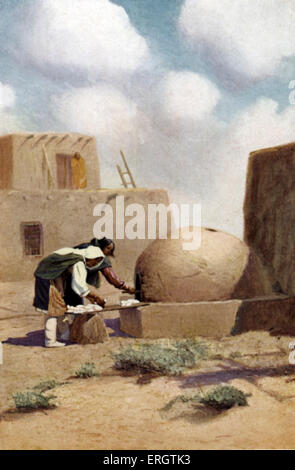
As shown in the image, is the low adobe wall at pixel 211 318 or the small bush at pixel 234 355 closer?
the small bush at pixel 234 355

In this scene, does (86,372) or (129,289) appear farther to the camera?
(129,289)

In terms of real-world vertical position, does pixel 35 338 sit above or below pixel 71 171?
below

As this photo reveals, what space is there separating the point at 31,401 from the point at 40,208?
32.7 feet

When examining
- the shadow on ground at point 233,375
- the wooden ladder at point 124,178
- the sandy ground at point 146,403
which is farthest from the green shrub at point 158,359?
the wooden ladder at point 124,178

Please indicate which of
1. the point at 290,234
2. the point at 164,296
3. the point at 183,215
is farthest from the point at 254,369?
the point at 183,215

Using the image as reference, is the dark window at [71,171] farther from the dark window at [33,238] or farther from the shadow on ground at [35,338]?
the shadow on ground at [35,338]

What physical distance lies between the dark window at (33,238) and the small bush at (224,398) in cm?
1023

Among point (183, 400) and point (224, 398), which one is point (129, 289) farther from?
point (224, 398)

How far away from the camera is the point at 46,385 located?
5945 millimetres

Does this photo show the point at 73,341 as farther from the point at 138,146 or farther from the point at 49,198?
the point at 49,198

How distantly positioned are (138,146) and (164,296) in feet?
17.1

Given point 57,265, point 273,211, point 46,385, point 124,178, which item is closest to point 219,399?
point 46,385

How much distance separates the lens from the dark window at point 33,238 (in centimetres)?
1475

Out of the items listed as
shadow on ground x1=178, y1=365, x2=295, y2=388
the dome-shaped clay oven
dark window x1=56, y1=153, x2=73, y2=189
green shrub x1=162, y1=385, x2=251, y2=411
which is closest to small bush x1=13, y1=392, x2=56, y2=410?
green shrub x1=162, y1=385, x2=251, y2=411
